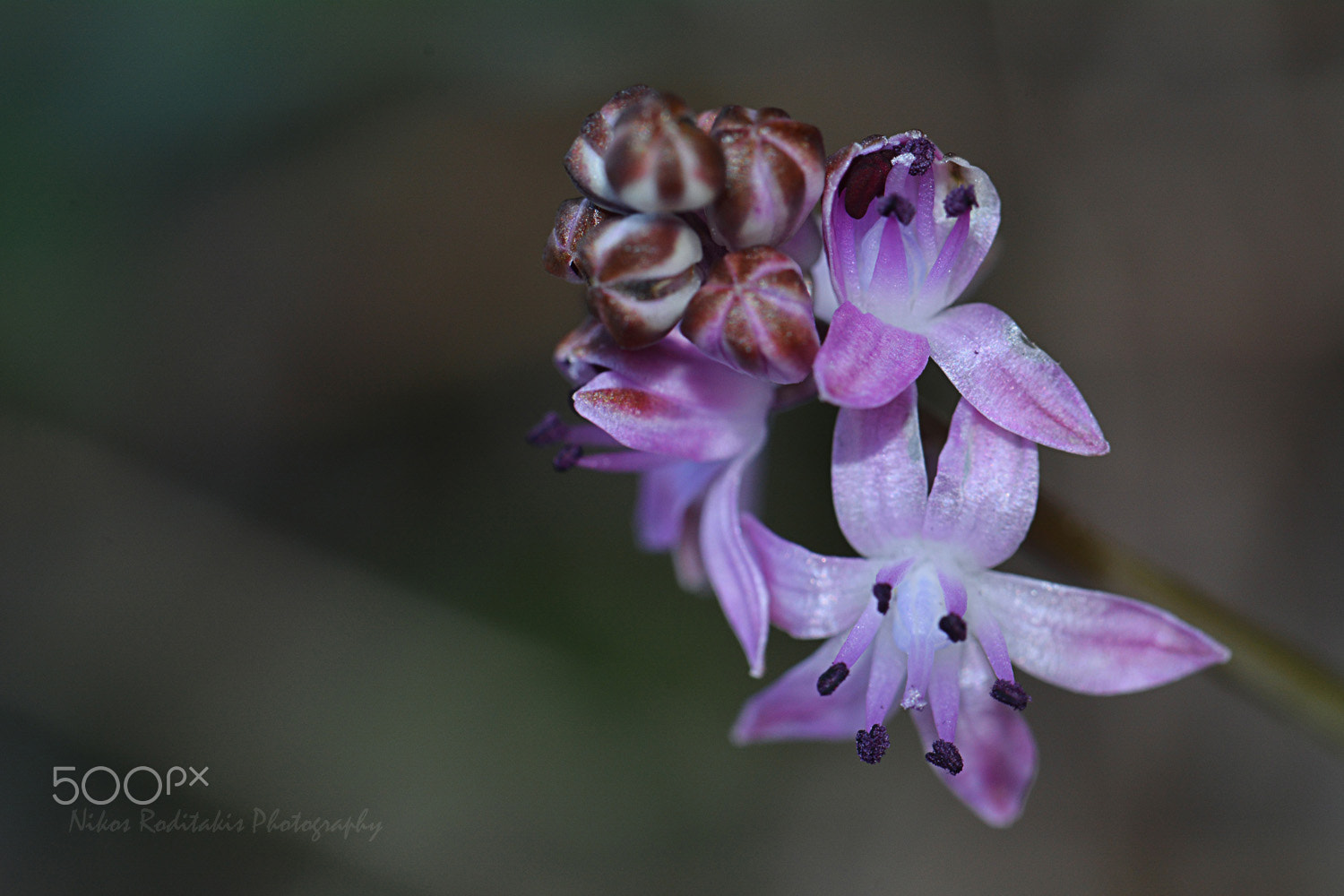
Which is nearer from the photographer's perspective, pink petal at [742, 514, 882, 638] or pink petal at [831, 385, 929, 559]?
pink petal at [831, 385, 929, 559]

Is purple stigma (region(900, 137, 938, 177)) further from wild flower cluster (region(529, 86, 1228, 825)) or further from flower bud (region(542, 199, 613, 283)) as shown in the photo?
flower bud (region(542, 199, 613, 283))

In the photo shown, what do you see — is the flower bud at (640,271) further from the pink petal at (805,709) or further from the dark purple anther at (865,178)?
the pink petal at (805,709)

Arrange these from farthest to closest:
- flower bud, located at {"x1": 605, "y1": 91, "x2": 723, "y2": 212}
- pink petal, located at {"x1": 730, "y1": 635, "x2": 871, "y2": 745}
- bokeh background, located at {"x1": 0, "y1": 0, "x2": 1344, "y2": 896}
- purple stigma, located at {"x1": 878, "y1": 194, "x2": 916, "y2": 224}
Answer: bokeh background, located at {"x1": 0, "y1": 0, "x2": 1344, "y2": 896}, pink petal, located at {"x1": 730, "y1": 635, "x2": 871, "y2": 745}, purple stigma, located at {"x1": 878, "y1": 194, "x2": 916, "y2": 224}, flower bud, located at {"x1": 605, "y1": 91, "x2": 723, "y2": 212}

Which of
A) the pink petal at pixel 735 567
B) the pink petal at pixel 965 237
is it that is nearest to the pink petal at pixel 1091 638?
the pink petal at pixel 735 567

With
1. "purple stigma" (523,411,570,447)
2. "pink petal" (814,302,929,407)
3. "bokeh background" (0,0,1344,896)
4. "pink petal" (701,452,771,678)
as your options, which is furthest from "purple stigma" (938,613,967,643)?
"bokeh background" (0,0,1344,896)

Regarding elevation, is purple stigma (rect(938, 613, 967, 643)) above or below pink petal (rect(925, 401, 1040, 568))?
below
